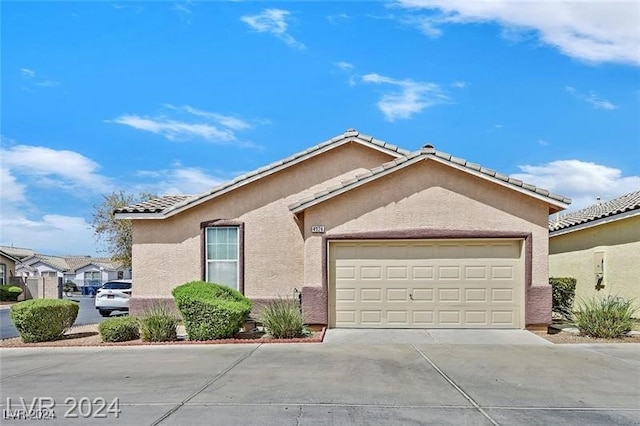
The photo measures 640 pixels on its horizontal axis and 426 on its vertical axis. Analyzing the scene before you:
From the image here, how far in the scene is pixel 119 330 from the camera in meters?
14.3

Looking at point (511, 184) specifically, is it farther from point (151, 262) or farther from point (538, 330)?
point (151, 262)

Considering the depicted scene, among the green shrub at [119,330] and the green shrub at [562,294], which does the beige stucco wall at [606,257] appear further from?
the green shrub at [119,330]

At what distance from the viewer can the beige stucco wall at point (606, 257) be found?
1745cm

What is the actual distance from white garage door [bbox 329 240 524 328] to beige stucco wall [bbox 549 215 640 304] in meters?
4.65

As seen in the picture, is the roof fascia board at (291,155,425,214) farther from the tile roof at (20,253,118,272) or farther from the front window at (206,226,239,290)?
the tile roof at (20,253,118,272)

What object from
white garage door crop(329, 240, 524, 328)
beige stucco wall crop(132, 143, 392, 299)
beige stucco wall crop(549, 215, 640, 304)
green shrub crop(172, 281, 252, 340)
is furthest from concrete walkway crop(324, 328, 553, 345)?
beige stucco wall crop(549, 215, 640, 304)

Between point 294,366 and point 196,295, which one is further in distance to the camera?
point 196,295

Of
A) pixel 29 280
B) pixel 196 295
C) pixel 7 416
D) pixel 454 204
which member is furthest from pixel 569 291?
pixel 29 280

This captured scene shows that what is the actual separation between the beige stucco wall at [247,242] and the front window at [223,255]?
299 mm

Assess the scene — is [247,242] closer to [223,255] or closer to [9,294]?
[223,255]

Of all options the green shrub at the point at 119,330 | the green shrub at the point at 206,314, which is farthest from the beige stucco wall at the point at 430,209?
the green shrub at the point at 119,330

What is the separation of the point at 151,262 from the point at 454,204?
8.95 meters

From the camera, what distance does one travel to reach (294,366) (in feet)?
34.7

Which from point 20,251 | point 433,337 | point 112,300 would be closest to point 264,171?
point 433,337
